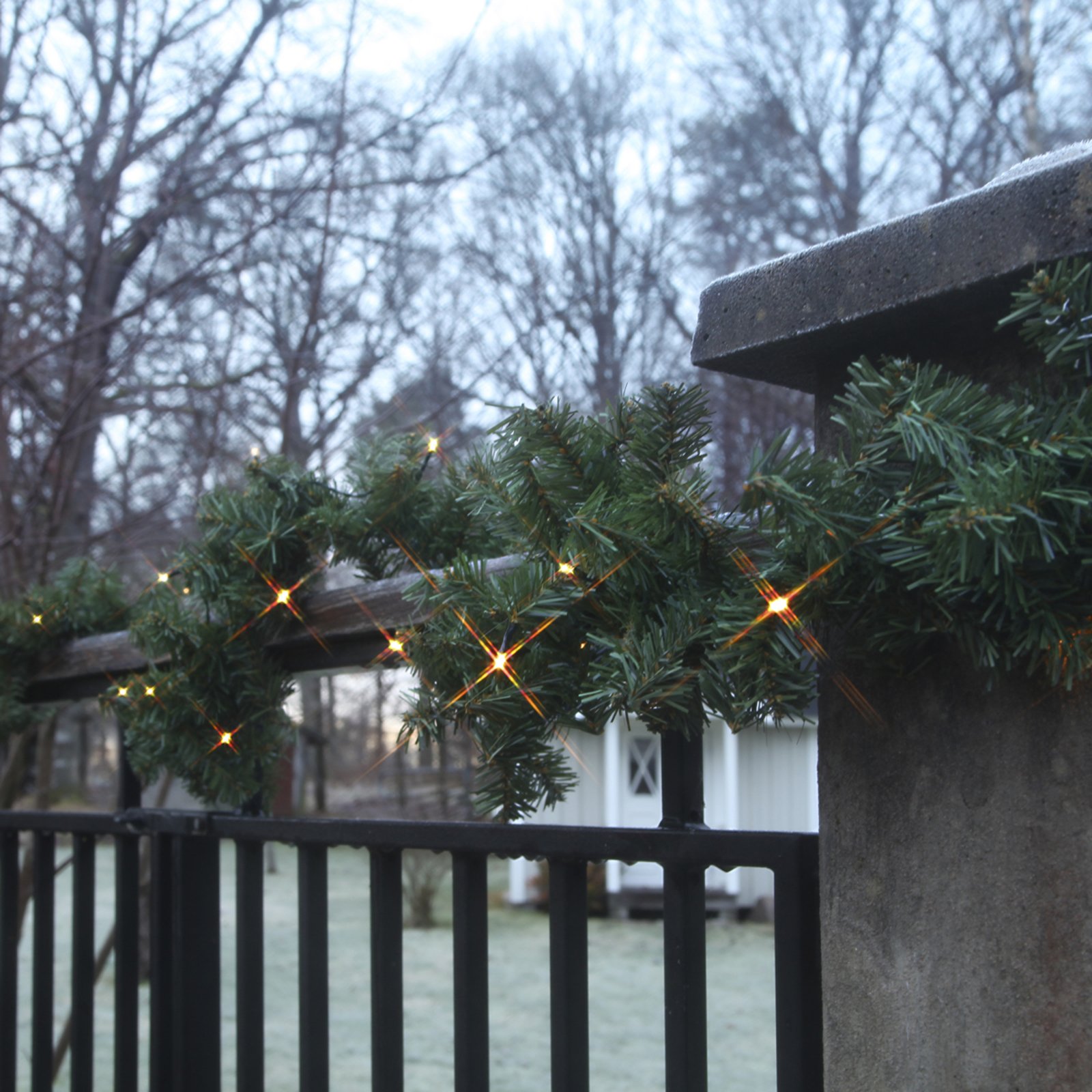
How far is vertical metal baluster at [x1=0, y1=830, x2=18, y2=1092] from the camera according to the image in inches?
91.0

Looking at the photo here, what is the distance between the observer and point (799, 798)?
1259cm

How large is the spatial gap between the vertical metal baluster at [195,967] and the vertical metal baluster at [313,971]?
0.22 meters

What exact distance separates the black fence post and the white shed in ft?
33.8

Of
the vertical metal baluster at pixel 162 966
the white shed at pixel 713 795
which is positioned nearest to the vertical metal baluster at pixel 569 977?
the vertical metal baluster at pixel 162 966

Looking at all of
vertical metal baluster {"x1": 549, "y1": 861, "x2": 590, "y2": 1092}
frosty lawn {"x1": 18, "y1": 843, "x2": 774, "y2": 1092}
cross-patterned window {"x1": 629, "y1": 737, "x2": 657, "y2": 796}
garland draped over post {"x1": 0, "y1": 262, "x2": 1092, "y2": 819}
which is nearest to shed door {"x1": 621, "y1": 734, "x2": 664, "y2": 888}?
cross-patterned window {"x1": 629, "y1": 737, "x2": 657, "y2": 796}

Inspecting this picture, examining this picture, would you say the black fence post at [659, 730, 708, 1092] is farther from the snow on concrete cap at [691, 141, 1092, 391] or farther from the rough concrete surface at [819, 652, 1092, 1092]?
the snow on concrete cap at [691, 141, 1092, 391]

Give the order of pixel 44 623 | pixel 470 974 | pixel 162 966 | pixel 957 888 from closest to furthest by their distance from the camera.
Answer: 1. pixel 957 888
2. pixel 470 974
3. pixel 162 966
4. pixel 44 623

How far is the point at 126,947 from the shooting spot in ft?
6.75

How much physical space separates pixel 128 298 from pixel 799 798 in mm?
9089

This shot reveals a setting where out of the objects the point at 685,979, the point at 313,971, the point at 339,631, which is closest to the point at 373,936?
the point at 313,971

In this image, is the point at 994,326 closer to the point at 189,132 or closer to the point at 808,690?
the point at 808,690

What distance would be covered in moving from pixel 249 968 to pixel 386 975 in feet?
1.07

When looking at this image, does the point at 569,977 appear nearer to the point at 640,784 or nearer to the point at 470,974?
the point at 470,974

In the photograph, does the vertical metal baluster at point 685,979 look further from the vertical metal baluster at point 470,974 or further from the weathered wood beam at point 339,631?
the weathered wood beam at point 339,631
